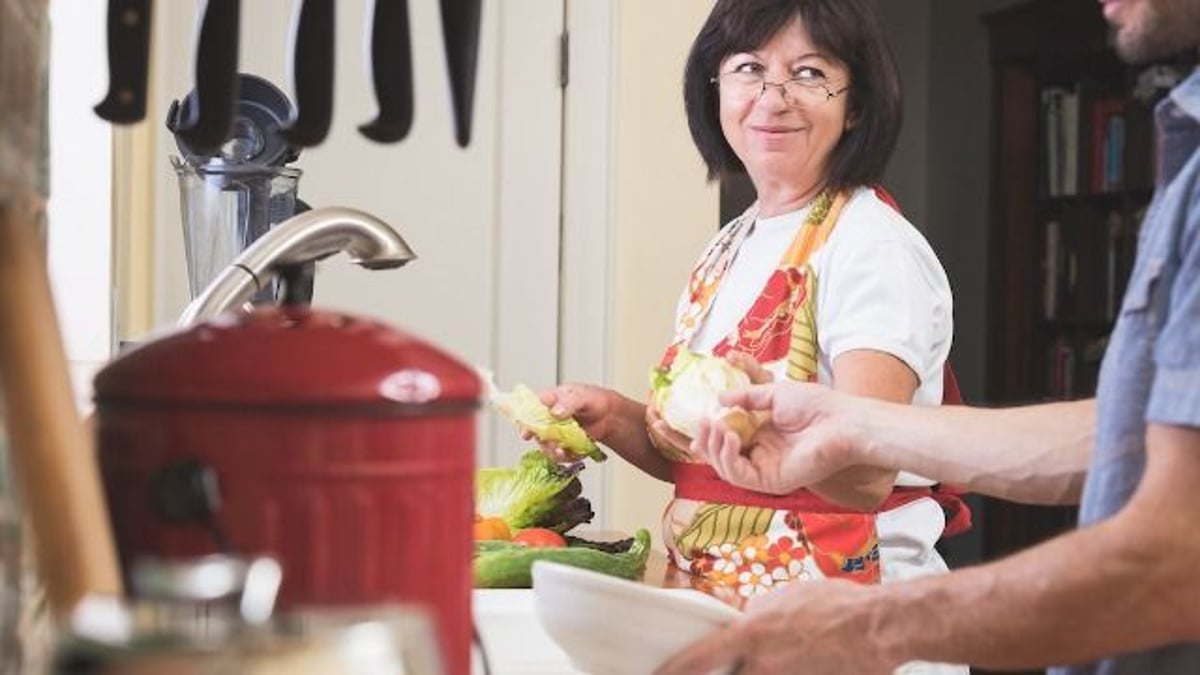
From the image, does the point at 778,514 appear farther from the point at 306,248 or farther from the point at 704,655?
the point at 306,248

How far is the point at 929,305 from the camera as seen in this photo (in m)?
2.33

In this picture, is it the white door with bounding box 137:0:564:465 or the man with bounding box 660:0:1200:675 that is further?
the white door with bounding box 137:0:564:465

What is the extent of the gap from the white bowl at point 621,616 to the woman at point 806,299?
3.41 feet

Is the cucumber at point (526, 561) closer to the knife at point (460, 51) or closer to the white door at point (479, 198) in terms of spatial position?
the knife at point (460, 51)

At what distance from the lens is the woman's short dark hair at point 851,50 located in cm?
253

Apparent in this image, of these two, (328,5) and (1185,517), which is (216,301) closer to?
(328,5)

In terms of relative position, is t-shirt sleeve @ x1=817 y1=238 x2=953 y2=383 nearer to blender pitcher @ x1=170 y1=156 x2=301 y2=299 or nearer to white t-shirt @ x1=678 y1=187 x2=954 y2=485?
white t-shirt @ x1=678 y1=187 x2=954 y2=485

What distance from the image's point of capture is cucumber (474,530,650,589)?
1.96 m

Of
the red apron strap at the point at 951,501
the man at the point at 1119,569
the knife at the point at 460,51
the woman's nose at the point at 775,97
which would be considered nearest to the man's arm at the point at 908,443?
the man at the point at 1119,569

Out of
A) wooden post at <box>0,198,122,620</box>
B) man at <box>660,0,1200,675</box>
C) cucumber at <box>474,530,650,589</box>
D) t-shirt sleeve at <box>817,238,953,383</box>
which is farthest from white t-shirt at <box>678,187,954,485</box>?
wooden post at <box>0,198,122,620</box>

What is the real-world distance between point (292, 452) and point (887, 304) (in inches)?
65.4

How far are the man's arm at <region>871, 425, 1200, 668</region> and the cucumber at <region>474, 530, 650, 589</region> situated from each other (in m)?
0.63

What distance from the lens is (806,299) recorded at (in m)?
2.39

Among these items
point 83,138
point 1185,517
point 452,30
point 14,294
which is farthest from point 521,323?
point 14,294
